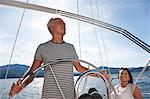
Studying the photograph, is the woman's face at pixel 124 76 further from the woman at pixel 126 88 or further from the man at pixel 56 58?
the man at pixel 56 58

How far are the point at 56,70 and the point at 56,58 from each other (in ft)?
0.26

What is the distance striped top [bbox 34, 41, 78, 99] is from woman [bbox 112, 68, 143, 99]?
0.84 meters

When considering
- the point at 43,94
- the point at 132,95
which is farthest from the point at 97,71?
the point at 132,95

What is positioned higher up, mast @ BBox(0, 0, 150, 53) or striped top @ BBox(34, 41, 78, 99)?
mast @ BBox(0, 0, 150, 53)

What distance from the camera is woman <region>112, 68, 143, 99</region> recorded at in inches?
96.7

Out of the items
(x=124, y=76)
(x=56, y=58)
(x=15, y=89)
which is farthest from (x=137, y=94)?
(x=15, y=89)

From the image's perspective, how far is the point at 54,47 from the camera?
1665 mm

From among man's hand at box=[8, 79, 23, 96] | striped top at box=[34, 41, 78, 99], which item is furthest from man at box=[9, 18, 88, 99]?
man's hand at box=[8, 79, 23, 96]

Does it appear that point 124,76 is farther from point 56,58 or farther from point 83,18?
point 56,58

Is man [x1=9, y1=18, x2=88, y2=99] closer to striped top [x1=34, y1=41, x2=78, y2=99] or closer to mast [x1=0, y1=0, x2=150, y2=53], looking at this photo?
Answer: striped top [x1=34, y1=41, x2=78, y2=99]

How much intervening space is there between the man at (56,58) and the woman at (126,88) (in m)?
0.84

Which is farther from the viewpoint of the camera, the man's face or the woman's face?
the woman's face

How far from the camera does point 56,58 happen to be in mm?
1652

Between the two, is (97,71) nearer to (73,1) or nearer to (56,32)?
(56,32)
